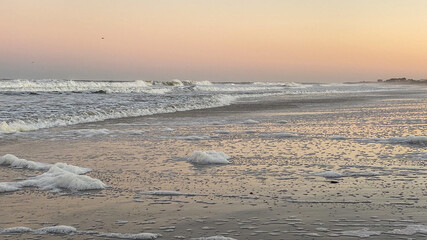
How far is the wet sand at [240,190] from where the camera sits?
4.75m

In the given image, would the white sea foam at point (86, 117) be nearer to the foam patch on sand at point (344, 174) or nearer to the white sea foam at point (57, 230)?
the foam patch on sand at point (344, 174)

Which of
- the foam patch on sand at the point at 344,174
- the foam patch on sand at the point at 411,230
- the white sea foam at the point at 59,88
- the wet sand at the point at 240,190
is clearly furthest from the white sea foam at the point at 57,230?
the white sea foam at the point at 59,88

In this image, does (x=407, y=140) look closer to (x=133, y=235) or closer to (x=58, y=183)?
(x=58, y=183)

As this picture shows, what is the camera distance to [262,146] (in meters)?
10.6

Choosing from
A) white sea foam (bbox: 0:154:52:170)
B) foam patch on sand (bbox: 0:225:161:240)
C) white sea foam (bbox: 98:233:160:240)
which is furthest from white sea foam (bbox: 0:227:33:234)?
white sea foam (bbox: 0:154:52:170)

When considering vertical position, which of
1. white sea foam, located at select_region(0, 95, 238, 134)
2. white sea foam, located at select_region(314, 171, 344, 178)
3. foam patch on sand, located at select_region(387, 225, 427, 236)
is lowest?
white sea foam, located at select_region(0, 95, 238, 134)

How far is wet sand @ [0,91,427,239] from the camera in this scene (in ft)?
15.6

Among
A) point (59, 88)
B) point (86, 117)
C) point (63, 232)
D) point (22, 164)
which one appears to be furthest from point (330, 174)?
point (59, 88)

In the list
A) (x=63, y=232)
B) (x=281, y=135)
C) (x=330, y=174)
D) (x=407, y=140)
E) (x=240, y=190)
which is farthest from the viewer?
(x=281, y=135)

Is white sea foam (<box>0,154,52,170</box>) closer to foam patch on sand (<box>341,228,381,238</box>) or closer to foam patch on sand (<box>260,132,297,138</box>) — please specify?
foam patch on sand (<box>341,228,381,238</box>)

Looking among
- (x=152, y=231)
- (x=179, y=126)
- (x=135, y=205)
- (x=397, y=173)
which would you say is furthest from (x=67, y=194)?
(x=179, y=126)

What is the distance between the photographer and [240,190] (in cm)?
633

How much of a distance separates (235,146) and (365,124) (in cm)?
638

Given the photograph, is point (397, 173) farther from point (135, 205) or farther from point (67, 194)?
point (67, 194)
